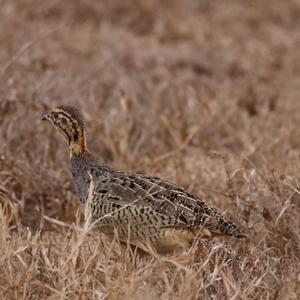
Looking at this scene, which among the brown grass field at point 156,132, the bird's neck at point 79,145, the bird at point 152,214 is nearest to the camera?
the brown grass field at point 156,132

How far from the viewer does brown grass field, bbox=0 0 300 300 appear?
16.9 ft

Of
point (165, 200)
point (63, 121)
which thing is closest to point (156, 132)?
point (63, 121)

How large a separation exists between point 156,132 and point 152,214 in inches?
130

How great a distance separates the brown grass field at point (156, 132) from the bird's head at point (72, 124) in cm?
50

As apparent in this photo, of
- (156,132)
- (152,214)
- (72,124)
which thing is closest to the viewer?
(152,214)

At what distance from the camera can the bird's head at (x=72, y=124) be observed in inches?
242

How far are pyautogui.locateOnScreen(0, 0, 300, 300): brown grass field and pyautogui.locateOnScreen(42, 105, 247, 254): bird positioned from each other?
4.7 inches

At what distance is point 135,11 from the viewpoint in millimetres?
12773

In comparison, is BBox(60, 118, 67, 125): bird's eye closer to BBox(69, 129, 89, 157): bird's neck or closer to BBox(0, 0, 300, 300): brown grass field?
BBox(69, 129, 89, 157): bird's neck

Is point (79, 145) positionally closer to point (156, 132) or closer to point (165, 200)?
point (165, 200)

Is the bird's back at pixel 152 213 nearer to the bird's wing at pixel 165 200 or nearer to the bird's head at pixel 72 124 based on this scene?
the bird's wing at pixel 165 200

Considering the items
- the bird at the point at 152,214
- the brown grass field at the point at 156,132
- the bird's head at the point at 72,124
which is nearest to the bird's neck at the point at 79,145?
the bird's head at the point at 72,124

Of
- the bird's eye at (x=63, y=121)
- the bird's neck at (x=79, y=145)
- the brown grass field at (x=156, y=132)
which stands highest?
the bird's eye at (x=63, y=121)

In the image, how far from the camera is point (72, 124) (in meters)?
6.14
